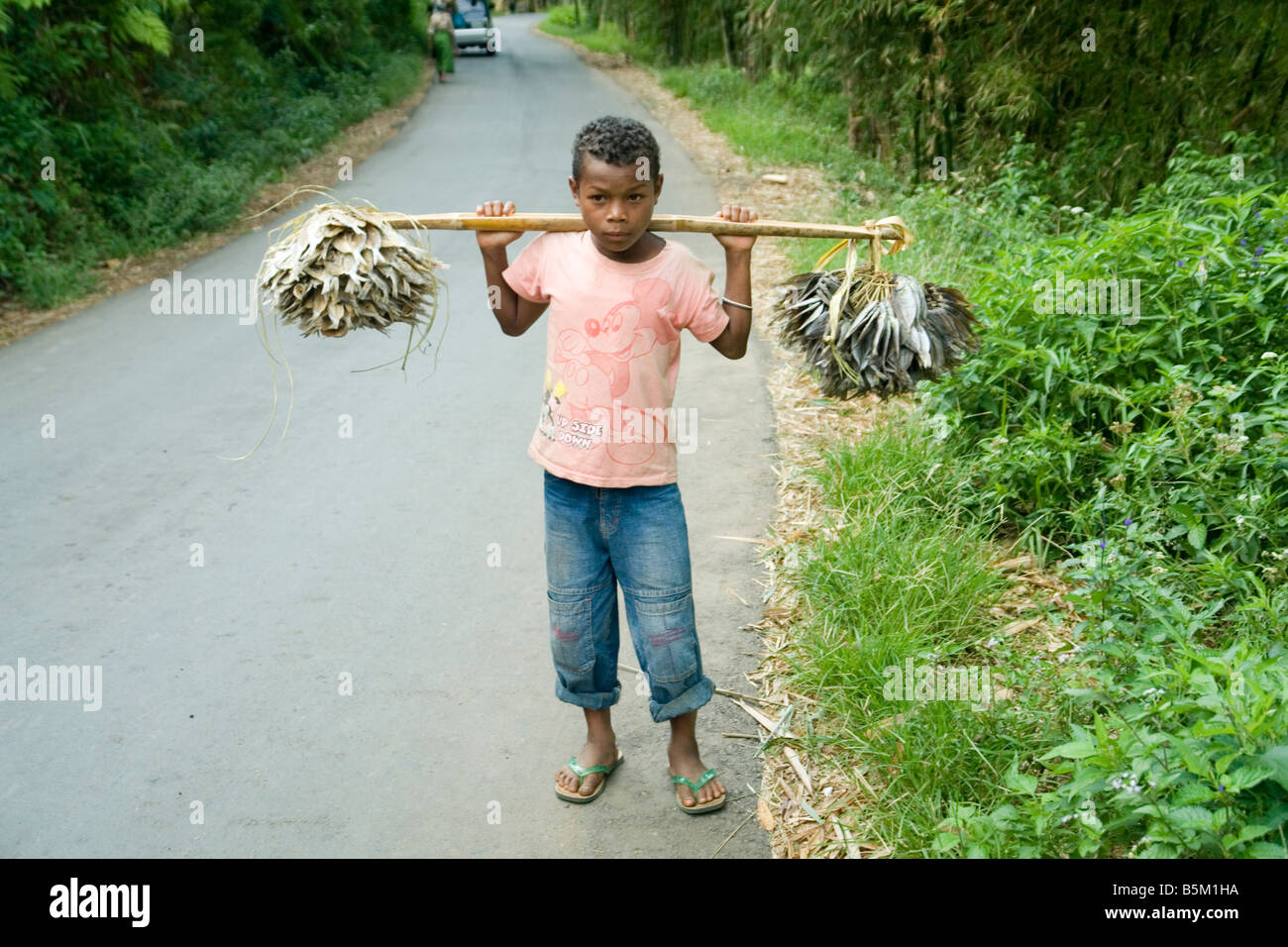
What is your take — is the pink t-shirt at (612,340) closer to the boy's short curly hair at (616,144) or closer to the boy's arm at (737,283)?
the boy's arm at (737,283)

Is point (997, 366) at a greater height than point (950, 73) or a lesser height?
lesser

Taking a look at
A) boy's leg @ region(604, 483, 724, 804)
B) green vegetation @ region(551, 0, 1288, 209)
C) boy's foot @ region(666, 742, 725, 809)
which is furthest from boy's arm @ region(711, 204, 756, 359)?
green vegetation @ region(551, 0, 1288, 209)

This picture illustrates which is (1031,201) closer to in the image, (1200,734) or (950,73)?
(950,73)

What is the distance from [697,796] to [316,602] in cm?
202

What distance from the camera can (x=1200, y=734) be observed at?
247 cm

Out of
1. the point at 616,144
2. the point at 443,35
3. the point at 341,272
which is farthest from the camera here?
the point at 443,35

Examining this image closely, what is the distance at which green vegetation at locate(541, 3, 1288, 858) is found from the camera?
2.68 metres

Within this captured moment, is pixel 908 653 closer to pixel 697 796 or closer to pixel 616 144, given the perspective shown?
pixel 697 796

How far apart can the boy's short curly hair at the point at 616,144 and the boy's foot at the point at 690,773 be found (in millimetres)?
1730

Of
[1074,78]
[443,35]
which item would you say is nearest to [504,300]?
[1074,78]

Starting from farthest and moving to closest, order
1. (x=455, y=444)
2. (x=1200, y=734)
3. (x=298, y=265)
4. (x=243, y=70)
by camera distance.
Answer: (x=243, y=70)
(x=455, y=444)
(x=298, y=265)
(x=1200, y=734)

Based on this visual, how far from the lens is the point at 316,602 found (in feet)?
15.0
